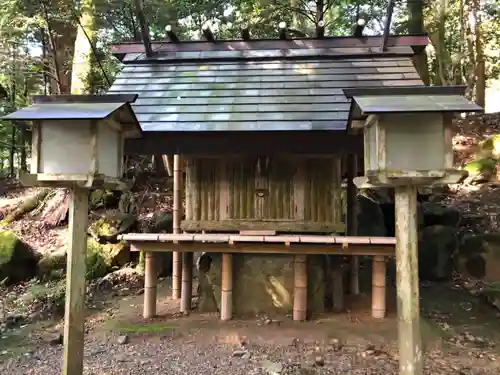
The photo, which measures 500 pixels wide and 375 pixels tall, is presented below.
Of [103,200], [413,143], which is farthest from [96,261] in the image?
[413,143]

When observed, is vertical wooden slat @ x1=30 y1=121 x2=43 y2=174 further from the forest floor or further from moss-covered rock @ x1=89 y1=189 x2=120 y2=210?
moss-covered rock @ x1=89 y1=189 x2=120 y2=210

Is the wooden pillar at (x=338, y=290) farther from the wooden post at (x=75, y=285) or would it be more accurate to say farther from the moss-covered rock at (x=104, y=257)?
the moss-covered rock at (x=104, y=257)

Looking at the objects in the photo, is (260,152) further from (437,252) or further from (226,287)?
(437,252)

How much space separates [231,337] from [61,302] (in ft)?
13.1

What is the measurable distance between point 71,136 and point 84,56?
902cm

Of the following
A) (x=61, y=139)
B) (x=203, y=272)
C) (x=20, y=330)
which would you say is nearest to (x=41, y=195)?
(x=20, y=330)

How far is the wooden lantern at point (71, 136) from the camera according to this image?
375 cm

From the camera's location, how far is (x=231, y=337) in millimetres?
5770

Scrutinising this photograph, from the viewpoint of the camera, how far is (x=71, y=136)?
3840 millimetres

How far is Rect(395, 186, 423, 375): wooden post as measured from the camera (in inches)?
141

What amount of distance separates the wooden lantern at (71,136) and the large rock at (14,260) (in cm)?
644

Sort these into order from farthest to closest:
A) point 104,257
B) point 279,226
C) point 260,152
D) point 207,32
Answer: point 104,257 < point 207,32 < point 279,226 < point 260,152

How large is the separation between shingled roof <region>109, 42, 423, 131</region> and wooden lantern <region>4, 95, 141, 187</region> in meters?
1.67

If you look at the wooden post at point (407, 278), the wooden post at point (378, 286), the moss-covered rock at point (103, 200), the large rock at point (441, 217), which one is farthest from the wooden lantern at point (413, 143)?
the moss-covered rock at point (103, 200)
